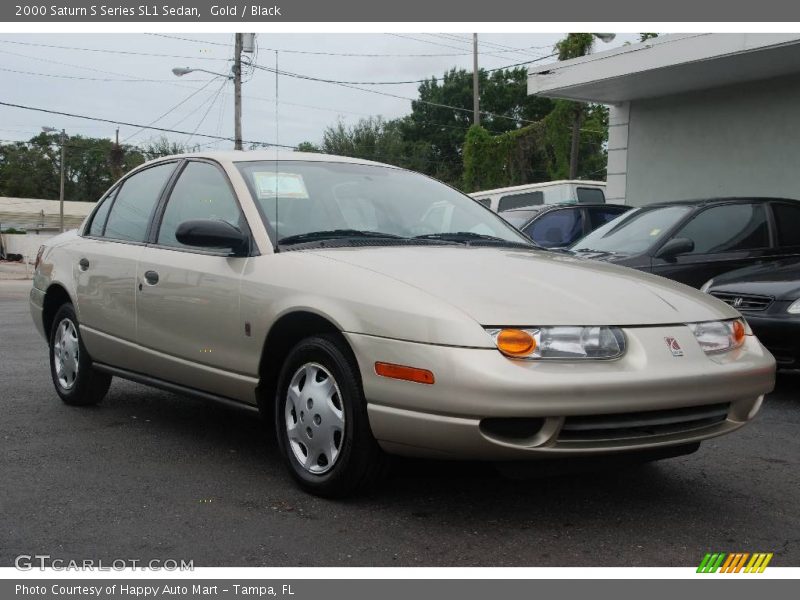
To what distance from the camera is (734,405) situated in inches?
156

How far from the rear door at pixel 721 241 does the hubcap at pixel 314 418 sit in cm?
476

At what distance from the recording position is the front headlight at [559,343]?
3.51 m

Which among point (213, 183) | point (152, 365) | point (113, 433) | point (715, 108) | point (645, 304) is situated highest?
point (715, 108)

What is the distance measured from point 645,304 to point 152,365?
2676 mm

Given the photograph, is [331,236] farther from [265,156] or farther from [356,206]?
[265,156]

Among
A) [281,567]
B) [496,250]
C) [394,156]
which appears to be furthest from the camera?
[394,156]

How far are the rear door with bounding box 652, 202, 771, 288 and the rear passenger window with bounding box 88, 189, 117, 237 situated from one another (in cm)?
445

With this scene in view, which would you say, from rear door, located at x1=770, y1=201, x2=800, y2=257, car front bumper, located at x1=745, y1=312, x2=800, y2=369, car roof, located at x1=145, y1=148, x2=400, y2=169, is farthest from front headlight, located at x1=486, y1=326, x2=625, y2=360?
rear door, located at x1=770, y1=201, x2=800, y2=257

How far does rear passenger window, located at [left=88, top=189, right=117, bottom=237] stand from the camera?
20.1 feet

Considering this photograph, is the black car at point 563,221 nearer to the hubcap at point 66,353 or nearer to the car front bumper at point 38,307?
the car front bumper at point 38,307

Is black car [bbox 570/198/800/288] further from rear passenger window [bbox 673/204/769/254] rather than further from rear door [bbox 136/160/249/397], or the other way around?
rear door [bbox 136/160/249/397]

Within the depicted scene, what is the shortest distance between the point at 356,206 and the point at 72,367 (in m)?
2.44

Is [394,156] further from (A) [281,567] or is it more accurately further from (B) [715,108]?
(A) [281,567]

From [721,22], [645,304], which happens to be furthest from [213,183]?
[721,22]
